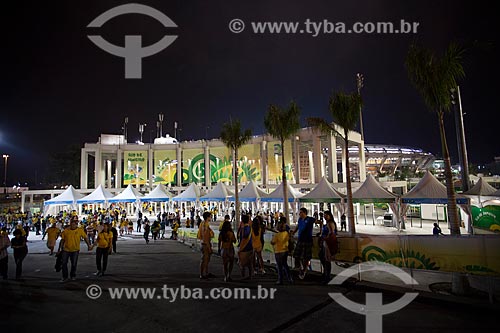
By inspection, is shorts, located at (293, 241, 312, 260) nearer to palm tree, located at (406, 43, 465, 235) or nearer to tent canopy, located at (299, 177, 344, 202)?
palm tree, located at (406, 43, 465, 235)

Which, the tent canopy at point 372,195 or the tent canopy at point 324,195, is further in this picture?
the tent canopy at point 324,195

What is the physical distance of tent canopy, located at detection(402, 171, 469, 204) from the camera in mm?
15422

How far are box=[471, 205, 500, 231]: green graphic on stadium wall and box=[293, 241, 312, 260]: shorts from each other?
1245cm

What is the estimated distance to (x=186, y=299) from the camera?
18.5 feet

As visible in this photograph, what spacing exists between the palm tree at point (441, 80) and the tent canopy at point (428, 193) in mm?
9973

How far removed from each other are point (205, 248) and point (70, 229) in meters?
3.47

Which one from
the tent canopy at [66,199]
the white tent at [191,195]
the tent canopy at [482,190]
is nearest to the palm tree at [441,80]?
the tent canopy at [482,190]

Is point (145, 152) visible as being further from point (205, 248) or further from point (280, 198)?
point (205, 248)

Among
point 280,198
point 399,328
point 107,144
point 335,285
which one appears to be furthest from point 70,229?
point 107,144

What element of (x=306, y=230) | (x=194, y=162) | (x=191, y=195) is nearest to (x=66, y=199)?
(x=191, y=195)

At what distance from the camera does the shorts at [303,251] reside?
22.3 feet

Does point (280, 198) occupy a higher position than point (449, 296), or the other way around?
point (280, 198)

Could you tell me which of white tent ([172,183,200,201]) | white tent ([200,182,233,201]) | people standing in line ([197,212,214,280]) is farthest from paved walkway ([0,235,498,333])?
white tent ([172,183,200,201])

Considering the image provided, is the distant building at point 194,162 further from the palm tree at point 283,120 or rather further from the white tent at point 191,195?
the palm tree at point 283,120
